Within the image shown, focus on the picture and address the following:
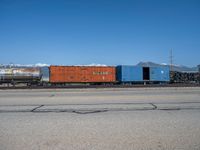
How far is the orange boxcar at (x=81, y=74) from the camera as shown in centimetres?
3316

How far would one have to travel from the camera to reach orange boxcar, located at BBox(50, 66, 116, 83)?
3316cm

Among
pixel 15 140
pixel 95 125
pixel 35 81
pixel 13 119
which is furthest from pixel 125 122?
pixel 35 81

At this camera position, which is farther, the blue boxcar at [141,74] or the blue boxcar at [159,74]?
the blue boxcar at [159,74]

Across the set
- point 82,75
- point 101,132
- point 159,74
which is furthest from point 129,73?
point 101,132

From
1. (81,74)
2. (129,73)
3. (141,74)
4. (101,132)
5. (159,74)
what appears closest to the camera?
(101,132)

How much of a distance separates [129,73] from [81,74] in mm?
8068

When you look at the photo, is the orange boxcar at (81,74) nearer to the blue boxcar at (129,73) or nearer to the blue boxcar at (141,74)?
the blue boxcar at (129,73)

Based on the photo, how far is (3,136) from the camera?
5.75m

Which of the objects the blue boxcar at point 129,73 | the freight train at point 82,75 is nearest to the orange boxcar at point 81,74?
the freight train at point 82,75

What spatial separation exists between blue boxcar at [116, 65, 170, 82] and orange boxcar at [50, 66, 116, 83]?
154 cm

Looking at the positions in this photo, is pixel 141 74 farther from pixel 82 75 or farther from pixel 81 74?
pixel 81 74

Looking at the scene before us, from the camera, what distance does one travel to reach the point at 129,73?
3556 centimetres

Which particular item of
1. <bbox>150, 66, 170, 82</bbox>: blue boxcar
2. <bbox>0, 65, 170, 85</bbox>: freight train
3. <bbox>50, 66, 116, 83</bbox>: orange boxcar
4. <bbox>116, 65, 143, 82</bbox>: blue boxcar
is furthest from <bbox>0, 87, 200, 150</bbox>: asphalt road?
<bbox>150, 66, 170, 82</bbox>: blue boxcar

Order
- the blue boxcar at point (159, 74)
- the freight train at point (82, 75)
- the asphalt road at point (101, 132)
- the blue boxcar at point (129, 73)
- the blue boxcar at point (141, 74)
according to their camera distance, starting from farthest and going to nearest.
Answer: the blue boxcar at point (159, 74) → the blue boxcar at point (141, 74) → the blue boxcar at point (129, 73) → the freight train at point (82, 75) → the asphalt road at point (101, 132)
